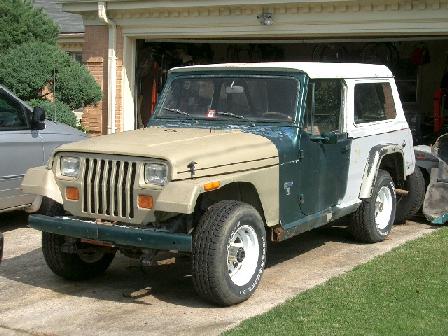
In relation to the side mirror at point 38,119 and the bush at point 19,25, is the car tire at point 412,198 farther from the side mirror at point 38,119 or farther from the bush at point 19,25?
the bush at point 19,25

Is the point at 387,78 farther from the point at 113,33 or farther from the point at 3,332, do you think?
the point at 113,33

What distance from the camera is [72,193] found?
5.86 m

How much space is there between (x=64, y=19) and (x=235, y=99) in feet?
42.8

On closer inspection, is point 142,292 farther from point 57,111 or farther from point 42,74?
point 42,74

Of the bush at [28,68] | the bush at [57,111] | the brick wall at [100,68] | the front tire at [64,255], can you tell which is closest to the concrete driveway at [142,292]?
the front tire at [64,255]

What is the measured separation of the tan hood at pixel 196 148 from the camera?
5488mm

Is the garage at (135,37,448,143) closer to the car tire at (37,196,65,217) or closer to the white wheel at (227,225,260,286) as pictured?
the car tire at (37,196,65,217)

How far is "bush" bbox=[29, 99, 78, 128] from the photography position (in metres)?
11.7

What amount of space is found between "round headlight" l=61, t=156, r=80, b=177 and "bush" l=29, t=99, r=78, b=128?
5914mm

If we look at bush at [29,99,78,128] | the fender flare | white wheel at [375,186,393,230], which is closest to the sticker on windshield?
the fender flare

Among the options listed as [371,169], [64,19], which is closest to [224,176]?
[371,169]

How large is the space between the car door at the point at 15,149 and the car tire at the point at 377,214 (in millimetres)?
3645

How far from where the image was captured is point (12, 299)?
6012 millimetres

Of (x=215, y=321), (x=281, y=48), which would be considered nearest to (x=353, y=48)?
(x=281, y=48)
